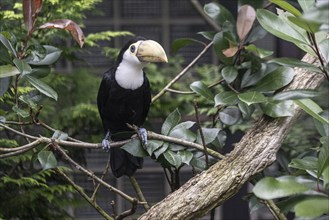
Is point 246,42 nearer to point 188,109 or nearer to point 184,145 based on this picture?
point 184,145

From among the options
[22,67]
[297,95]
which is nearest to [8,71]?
[22,67]

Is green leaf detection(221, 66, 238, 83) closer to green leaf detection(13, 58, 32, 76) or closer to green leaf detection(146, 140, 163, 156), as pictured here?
green leaf detection(146, 140, 163, 156)

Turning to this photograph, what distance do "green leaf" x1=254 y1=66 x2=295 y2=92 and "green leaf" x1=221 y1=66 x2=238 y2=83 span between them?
4.7 inches

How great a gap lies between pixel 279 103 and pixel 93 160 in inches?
63.8

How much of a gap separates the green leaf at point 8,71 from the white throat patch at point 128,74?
597mm

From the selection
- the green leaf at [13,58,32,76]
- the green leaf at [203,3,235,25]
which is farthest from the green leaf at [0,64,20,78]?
the green leaf at [203,3,235,25]

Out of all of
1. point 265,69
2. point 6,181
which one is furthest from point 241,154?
point 6,181

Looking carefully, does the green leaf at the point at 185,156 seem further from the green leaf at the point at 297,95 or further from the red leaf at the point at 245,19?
the green leaf at the point at 297,95

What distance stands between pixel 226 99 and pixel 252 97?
12 cm

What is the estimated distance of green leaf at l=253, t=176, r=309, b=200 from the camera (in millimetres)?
1249

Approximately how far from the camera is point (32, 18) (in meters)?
1.84

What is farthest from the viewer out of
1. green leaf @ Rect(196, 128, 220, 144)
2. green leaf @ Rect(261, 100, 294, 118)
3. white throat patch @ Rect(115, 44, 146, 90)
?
white throat patch @ Rect(115, 44, 146, 90)

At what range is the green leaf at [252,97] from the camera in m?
1.86

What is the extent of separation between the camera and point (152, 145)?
6.46 feet
